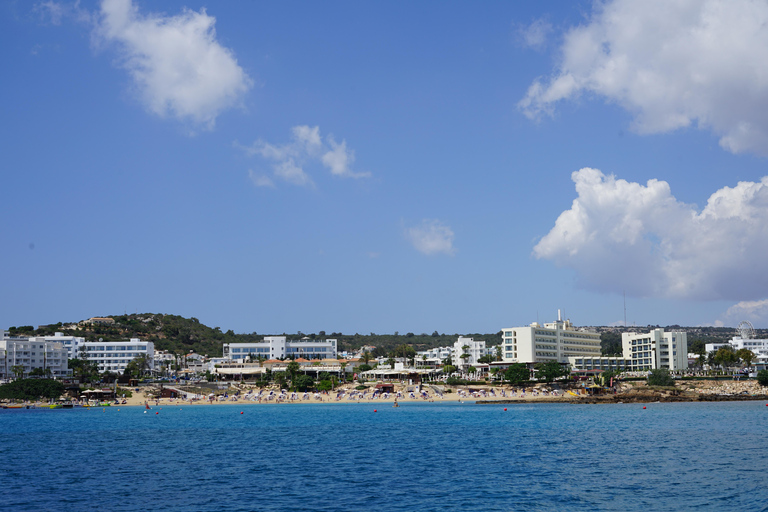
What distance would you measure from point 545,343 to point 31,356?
105 meters

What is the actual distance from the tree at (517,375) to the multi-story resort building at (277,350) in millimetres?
70026

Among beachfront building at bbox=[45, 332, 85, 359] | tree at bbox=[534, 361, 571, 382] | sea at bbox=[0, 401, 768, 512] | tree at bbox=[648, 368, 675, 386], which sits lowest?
tree at bbox=[648, 368, 675, 386]

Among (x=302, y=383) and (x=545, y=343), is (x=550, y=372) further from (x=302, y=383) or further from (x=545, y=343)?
(x=302, y=383)

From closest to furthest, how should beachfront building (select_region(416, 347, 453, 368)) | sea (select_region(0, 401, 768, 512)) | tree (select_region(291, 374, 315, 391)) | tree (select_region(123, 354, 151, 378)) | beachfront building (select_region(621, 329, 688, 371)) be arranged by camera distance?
1. sea (select_region(0, 401, 768, 512))
2. tree (select_region(291, 374, 315, 391))
3. tree (select_region(123, 354, 151, 378))
4. beachfront building (select_region(621, 329, 688, 371))
5. beachfront building (select_region(416, 347, 453, 368))

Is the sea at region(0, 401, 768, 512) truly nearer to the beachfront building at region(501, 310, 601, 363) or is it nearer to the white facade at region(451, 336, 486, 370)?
the beachfront building at region(501, 310, 601, 363)

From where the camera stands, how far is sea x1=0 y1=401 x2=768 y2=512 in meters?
25.0

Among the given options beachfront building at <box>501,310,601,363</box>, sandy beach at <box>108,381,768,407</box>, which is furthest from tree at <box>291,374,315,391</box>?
beachfront building at <box>501,310,601,363</box>

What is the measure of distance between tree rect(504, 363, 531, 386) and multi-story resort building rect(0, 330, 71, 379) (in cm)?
8551

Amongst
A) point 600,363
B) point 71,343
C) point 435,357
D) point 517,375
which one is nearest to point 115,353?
point 71,343

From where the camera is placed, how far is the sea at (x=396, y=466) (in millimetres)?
25047

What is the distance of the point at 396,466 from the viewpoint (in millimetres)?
33562

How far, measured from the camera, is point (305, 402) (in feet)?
339

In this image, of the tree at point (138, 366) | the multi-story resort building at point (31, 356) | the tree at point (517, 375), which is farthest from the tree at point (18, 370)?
the tree at point (517, 375)

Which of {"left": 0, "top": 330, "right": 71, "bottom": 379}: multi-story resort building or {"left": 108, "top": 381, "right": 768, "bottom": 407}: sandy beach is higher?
{"left": 0, "top": 330, "right": 71, "bottom": 379}: multi-story resort building
